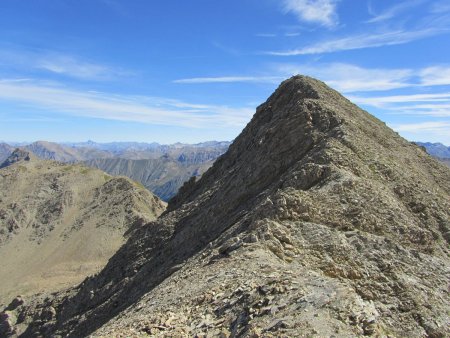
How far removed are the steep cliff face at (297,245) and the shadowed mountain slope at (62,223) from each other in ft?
227

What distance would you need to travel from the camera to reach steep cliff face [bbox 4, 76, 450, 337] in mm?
19891

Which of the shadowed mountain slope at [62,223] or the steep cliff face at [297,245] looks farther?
the shadowed mountain slope at [62,223]

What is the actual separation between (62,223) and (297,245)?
153 meters

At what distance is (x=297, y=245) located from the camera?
28.1 m

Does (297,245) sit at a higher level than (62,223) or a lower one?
higher

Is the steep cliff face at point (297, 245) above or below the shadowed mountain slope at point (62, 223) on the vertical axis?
above

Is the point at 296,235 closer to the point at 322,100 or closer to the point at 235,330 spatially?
the point at 235,330

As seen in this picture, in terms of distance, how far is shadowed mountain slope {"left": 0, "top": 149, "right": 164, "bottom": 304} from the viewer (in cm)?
12900

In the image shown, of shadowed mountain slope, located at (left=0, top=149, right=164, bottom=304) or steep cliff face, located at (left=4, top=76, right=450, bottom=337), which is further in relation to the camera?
shadowed mountain slope, located at (left=0, top=149, right=164, bottom=304)

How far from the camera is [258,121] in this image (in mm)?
63062

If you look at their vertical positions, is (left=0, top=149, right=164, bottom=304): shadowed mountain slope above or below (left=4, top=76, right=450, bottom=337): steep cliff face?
below

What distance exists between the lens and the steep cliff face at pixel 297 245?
65.3ft

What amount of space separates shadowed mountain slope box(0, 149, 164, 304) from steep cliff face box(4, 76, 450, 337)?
6919cm

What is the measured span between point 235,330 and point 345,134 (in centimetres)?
2948
